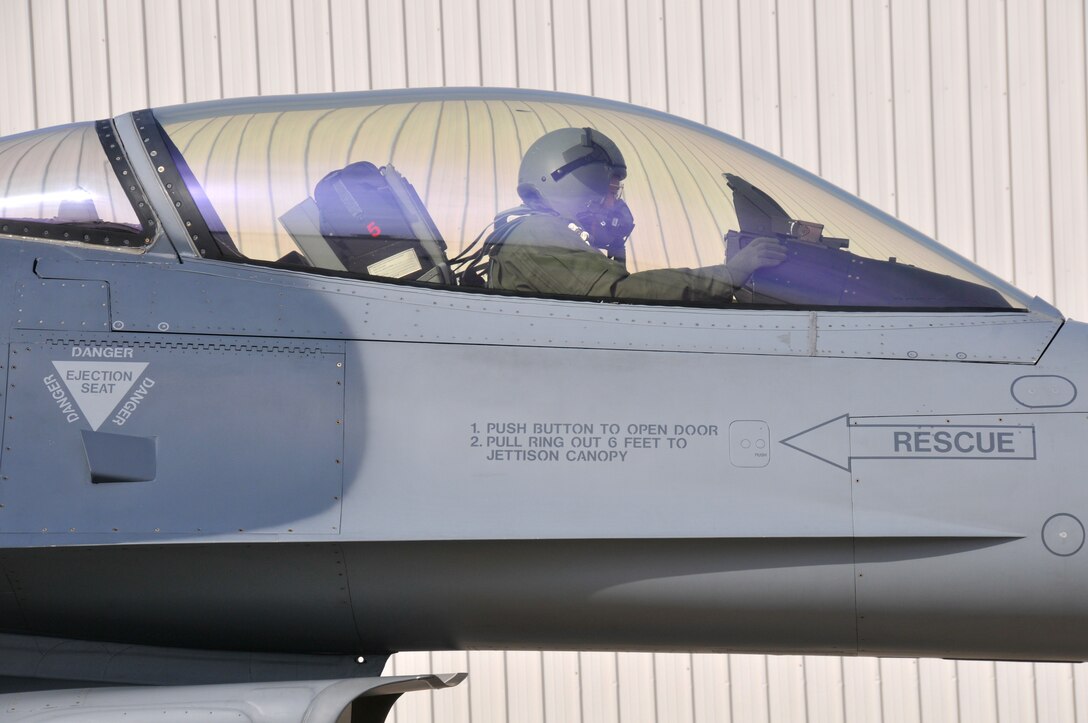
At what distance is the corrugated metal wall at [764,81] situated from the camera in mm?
7273

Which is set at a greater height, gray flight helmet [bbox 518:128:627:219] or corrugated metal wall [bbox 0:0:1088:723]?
corrugated metal wall [bbox 0:0:1088:723]

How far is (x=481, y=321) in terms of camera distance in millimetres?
3166

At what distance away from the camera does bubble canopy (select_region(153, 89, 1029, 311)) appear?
130 inches

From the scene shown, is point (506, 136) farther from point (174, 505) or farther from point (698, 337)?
point (174, 505)

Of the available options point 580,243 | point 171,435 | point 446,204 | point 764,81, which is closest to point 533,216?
point 580,243

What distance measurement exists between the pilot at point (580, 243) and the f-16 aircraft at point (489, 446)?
0.5 inches

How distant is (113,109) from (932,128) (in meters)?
5.71

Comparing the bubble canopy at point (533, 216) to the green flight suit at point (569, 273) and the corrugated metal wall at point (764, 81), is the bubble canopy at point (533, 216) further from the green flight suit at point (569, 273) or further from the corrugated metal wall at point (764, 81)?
the corrugated metal wall at point (764, 81)

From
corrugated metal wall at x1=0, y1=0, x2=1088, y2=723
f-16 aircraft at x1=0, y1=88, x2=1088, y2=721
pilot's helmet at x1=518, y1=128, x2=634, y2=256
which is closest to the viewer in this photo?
f-16 aircraft at x1=0, y1=88, x2=1088, y2=721

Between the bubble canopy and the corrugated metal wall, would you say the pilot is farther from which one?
the corrugated metal wall

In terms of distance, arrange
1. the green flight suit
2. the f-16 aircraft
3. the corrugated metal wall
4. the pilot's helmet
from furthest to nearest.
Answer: the corrugated metal wall, the pilot's helmet, the green flight suit, the f-16 aircraft

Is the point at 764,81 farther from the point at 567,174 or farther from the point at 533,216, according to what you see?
the point at 533,216

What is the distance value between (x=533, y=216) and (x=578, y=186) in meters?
0.18

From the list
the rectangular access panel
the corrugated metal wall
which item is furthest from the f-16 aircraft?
the corrugated metal wall
